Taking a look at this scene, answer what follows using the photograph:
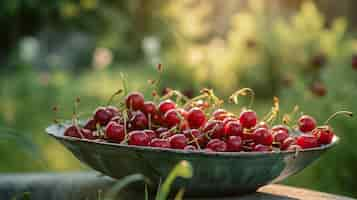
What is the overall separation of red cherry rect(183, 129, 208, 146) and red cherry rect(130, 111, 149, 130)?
0.33ft

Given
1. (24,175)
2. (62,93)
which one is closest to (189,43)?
(62,93)

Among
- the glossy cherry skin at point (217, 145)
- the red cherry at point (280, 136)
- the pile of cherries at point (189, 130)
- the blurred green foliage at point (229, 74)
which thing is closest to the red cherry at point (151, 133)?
the pile of cherries at point (189, 130)

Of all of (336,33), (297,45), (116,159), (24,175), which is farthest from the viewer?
(297,45)

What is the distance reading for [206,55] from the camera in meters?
5.72

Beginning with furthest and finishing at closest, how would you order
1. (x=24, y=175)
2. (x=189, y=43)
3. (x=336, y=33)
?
(x=189, y=43) < (x=336, y=33) < (x=24, y=175)

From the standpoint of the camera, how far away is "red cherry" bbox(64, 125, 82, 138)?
1.31m

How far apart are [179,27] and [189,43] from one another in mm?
349

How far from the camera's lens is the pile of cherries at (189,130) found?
122 cm

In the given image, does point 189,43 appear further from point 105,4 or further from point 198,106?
point 198,106

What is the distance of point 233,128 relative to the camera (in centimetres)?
125

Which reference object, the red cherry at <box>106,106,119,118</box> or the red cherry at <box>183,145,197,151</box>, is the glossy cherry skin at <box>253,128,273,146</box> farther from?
the red cherry at <box>106,106,119,118</box>

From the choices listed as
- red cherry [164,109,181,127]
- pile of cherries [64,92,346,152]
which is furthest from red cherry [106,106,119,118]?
red cherry [164,109,181,127]

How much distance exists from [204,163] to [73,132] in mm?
295

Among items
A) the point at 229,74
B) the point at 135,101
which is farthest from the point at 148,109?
the point at 229,74
